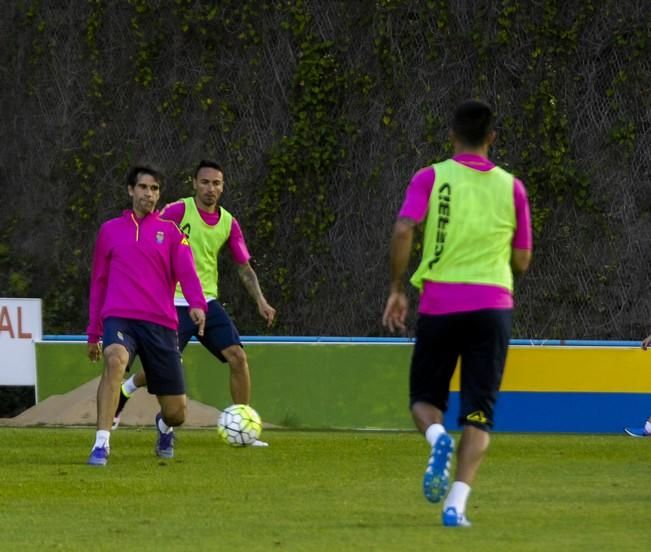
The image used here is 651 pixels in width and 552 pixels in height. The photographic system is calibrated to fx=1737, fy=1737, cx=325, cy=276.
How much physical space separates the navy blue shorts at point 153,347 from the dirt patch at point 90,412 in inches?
189

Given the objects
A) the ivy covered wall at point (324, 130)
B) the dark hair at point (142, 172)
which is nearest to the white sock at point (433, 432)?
the dark hair at point (142, 172)

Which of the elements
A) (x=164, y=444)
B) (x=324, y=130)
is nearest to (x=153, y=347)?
(x=164, y=444)

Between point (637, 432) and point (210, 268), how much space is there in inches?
186

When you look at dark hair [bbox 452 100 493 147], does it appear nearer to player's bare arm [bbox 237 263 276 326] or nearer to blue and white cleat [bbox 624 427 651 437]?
player's bare arm [bbox 237 263 276 326]

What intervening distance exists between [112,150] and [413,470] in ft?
29.4

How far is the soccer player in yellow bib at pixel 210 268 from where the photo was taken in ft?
42.2

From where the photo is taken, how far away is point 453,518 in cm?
765

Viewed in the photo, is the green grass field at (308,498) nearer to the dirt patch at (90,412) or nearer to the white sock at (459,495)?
the white sock at (459,495)

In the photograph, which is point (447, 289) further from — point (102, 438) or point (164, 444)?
point (164, 444)

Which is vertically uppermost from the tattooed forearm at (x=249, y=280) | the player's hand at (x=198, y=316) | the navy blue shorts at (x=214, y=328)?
the player's hand at (x=198, y=316)

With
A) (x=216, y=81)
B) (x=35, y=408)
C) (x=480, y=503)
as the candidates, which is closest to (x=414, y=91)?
(x=216, y=81)

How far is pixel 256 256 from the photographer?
61.3 ft

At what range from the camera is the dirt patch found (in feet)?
53.8

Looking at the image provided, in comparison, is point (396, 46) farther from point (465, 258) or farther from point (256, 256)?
point (465, 258)
